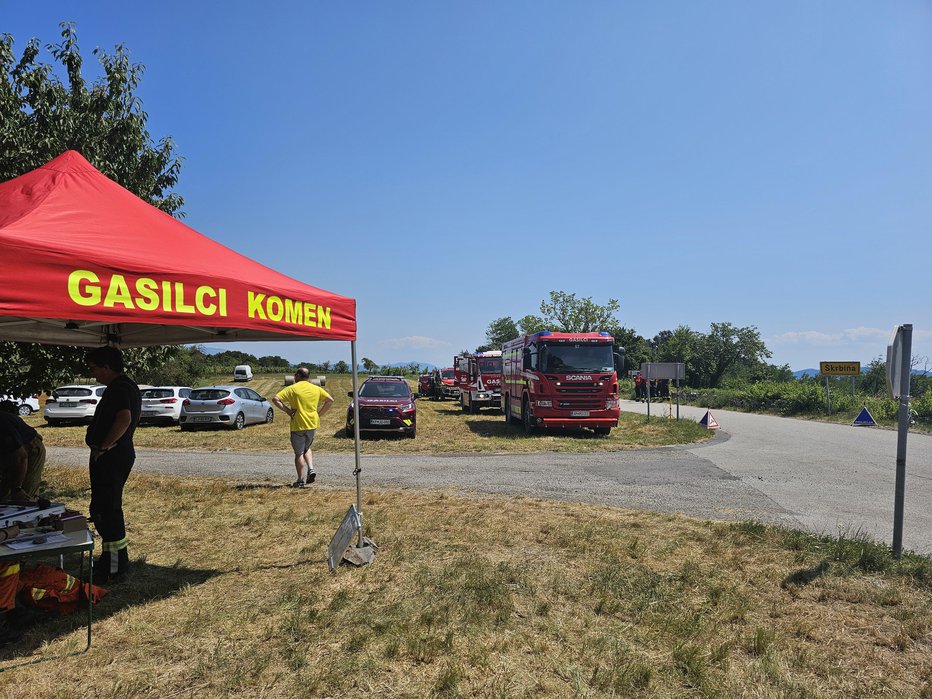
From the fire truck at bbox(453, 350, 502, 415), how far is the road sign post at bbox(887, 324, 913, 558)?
64.2 feet

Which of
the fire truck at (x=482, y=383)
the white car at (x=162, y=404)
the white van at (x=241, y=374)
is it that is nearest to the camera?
the white car at (x=162, y=404)

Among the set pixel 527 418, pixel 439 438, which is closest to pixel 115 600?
pixel 439 438

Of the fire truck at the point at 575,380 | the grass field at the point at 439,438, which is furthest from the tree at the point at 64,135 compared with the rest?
the fire truck at the point at 575,380

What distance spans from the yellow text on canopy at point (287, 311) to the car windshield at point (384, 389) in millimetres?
10965

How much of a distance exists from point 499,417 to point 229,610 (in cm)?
1991

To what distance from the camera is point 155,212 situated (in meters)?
5.05

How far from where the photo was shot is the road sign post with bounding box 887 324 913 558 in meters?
5.31

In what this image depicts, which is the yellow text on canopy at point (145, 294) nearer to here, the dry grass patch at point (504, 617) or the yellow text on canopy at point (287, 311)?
the yellow text on canopy at point (287, 311)

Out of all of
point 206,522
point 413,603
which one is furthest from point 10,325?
point 413,603

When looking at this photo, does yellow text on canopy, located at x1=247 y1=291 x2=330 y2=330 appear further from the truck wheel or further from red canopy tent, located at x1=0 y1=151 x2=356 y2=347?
the truck wheel

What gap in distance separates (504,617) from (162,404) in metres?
19.0

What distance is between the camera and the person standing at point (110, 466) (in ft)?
15.4

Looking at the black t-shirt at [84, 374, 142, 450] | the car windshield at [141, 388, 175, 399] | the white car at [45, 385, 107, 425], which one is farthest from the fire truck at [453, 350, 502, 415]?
the black t-shirt at [84, 374, 142, 450]

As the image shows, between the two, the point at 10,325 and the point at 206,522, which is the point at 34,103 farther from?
the point at 206,522
